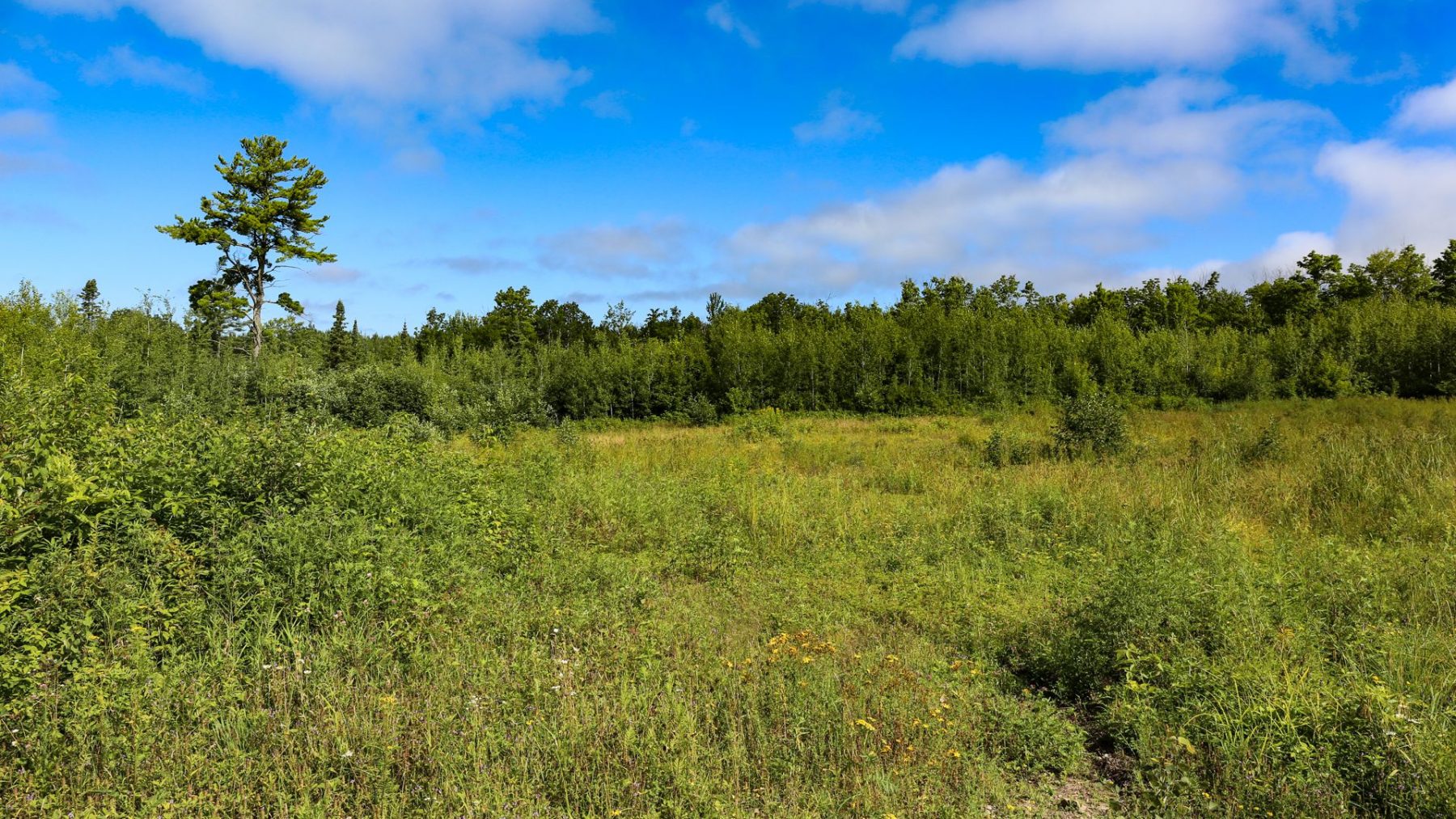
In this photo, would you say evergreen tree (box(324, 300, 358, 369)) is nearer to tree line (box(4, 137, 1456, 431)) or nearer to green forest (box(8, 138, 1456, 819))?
tree line (box(4, 137, 1456, 431))

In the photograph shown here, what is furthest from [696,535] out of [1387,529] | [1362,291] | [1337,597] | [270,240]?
[1362,291]

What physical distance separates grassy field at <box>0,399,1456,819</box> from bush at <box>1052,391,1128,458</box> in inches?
230

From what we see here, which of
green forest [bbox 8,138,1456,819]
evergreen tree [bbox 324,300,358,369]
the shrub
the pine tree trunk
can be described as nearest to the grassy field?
green forest [bbox 8,138,1456,819]

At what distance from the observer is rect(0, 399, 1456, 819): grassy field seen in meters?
3.30

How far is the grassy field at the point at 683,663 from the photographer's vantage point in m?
3.30

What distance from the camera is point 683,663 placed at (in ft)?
15.4

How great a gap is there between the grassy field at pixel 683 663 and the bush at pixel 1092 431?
584 centimetres

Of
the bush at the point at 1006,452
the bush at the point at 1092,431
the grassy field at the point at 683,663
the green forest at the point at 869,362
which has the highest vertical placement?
the green forest at the point at 869,362

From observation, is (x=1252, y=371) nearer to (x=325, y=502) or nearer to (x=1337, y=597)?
(x=1337, y=597)

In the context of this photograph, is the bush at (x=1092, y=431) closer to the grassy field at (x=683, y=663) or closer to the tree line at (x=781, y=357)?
the grassy field at (x=683, y=663)

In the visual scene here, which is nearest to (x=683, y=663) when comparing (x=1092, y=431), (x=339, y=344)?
(x=1092, y=431)

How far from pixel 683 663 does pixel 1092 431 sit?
1311 cm

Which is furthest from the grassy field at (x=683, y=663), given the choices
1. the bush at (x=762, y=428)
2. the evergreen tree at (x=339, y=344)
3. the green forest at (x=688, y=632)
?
the evergreen tree at (x=339, y=344)

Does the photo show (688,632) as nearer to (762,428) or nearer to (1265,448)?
(1265,448)
